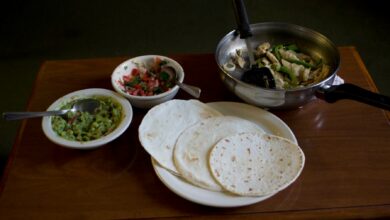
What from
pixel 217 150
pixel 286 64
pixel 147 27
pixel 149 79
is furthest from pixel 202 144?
pixel 147 27

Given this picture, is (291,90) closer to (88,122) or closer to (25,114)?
(88,122)

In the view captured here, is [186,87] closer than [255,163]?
No

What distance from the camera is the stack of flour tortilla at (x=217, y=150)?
1.01 meters

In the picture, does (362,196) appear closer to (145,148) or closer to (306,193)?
(306,193)

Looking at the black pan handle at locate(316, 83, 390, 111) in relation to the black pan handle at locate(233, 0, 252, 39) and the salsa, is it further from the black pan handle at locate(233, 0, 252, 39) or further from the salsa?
the salsa

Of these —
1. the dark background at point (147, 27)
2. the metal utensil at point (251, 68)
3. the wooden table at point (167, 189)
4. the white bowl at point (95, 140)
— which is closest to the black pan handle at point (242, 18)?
the metal utensil at point (251, 68)

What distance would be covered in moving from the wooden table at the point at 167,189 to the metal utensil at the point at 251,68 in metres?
0.12

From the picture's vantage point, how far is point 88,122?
1.20m

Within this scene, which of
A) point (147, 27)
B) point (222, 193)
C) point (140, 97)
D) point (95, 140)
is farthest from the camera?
point (147, 27)

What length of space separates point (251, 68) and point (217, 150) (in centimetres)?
40

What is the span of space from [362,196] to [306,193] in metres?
0.16

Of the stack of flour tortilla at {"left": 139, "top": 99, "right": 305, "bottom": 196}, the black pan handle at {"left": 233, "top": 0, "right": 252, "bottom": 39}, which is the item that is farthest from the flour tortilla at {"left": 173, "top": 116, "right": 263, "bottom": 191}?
the black pan handle at {"left": 233, "top": 0, "right": 252, "bottom": 39}

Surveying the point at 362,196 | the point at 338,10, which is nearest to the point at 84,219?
the point at 362,196

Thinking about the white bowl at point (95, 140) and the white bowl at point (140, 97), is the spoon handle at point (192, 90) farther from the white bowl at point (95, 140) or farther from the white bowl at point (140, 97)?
the white bowl at point (95, 140)
